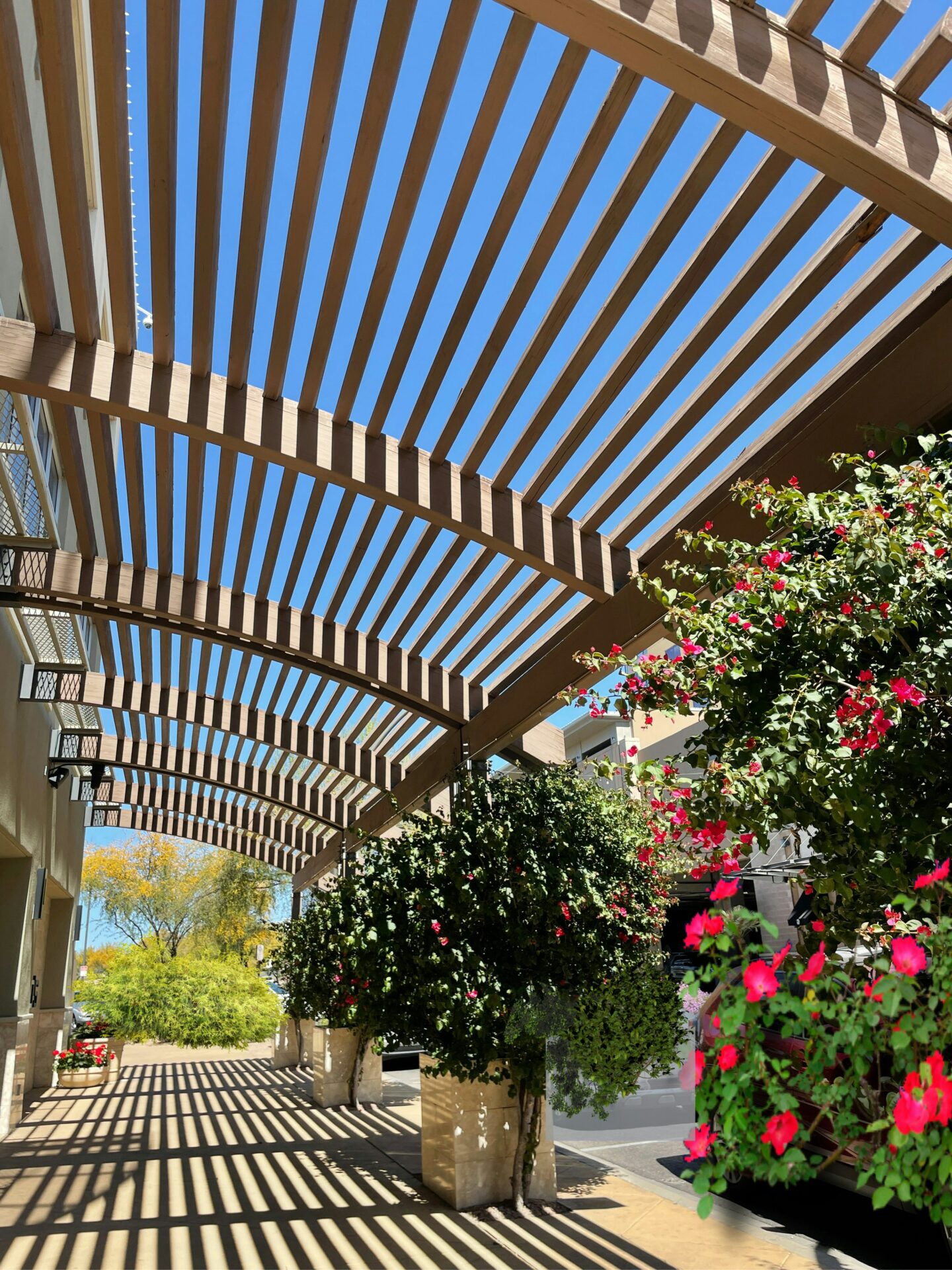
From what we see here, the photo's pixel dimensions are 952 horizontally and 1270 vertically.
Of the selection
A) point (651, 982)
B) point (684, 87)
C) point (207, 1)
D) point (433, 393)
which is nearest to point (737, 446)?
point (433, 393)

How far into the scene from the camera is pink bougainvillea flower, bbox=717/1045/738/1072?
1.84 meters

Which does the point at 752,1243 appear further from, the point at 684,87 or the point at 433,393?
the point at 684,87

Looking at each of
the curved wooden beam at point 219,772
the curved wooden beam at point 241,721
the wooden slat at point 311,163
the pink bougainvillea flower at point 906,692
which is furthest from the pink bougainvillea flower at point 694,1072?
the curved wooden beam at point 219,772

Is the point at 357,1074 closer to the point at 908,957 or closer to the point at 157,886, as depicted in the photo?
the point at 908,957

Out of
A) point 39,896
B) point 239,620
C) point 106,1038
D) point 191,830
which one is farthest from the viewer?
point 191,830

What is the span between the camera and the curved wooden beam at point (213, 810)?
1695 cm

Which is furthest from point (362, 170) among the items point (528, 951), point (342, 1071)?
point (342, 1071)

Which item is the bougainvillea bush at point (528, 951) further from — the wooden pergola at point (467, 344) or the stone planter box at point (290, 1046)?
the stone planter box at point (290, 1046)

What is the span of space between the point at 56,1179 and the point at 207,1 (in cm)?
821

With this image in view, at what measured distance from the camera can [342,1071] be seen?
11.8 meters

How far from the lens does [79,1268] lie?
5.27 metres

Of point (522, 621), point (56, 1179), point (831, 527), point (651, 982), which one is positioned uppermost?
point (522, 621)

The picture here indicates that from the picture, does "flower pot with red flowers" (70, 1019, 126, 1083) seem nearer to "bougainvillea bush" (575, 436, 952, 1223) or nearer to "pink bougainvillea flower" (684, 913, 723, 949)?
"bougainvillea bush" (575, 436, 952, 1223)

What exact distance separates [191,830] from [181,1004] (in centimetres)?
357
